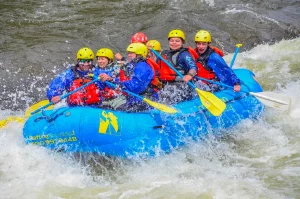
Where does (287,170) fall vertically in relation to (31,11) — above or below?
below

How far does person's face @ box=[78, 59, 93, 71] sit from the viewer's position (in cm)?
628

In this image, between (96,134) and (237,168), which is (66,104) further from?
(237,168)

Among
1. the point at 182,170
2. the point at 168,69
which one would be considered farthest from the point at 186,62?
the point at 182,170

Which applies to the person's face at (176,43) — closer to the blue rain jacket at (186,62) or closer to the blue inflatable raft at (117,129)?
the blue rain jacket at (186,62)

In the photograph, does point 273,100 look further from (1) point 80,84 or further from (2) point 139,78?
(1) point 80,84

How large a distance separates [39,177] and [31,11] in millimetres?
8045

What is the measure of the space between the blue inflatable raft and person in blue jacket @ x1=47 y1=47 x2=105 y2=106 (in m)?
0.42

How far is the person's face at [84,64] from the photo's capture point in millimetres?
6284

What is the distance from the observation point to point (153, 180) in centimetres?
531

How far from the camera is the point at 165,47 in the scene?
33.9 feet

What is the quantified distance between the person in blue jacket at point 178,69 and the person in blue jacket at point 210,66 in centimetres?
30

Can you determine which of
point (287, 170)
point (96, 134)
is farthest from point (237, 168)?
point (96, 134)

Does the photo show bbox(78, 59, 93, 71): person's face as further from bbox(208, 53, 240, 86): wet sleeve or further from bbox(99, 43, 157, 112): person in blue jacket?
bbox(208, 53, 240, 86): wet sleeve

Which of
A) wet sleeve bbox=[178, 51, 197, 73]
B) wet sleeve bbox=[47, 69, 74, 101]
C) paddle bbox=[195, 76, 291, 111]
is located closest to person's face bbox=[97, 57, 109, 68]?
wet sleeve bbox=[47, 69, 74, 101]
